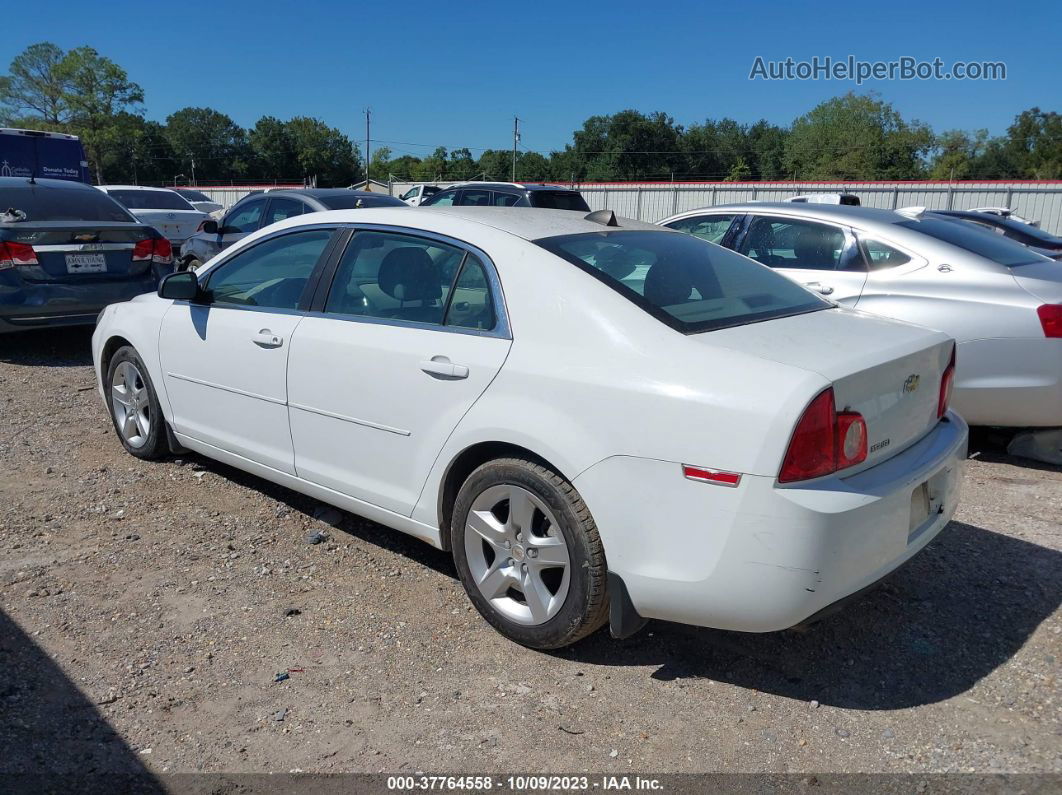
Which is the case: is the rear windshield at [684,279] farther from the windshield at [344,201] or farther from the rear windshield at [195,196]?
the rear windshield at [195,196]

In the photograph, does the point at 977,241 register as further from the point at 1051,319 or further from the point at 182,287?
the point at 182,287

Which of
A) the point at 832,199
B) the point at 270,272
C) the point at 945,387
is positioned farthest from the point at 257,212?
the point at 945,387

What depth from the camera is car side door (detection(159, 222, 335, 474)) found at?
402cm

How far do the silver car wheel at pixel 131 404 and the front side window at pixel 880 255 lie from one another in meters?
4.71

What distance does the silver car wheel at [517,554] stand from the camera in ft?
10.0

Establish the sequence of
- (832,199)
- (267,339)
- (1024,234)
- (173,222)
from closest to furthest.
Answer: (267,339), (832,199), (1024,234), (173,222)

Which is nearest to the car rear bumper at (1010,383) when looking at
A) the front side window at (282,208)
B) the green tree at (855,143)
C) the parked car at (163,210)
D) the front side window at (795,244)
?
the front side window at (795,244)

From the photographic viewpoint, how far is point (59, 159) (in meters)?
16.0

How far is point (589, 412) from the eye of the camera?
285cm

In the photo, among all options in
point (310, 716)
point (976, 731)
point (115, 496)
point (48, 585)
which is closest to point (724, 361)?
point (976, 731)

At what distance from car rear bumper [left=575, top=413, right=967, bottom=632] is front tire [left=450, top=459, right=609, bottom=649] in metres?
0.11

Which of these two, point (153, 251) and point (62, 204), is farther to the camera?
point (153, 251)

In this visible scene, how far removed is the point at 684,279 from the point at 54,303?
6.50m

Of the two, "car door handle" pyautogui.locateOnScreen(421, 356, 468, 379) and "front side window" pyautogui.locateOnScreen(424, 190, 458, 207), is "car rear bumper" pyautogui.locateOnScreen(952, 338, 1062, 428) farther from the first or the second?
"front side window" pyautogui.locateOnScreen(424, 190, 458, 207)
